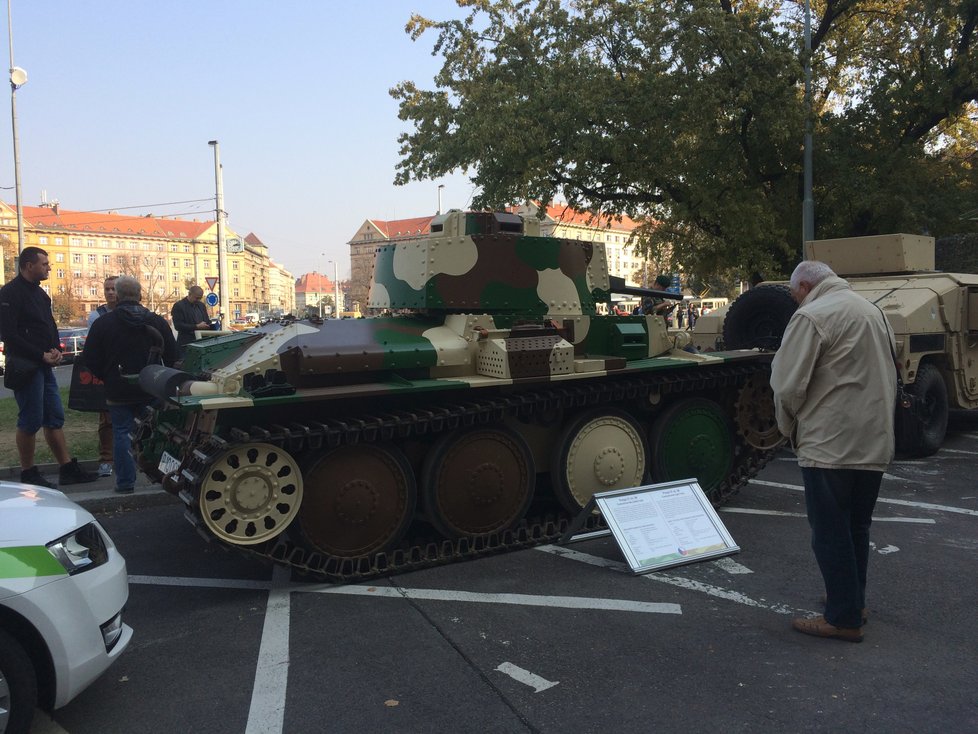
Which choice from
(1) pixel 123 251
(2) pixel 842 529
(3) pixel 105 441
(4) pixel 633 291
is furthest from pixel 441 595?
(1) pixel 123 251

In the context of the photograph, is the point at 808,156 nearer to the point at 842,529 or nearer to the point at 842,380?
the point at 842,380

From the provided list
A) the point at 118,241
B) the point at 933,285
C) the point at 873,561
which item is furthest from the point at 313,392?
the point at 118,241

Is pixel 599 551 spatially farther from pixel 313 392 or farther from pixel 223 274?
pixel 223 274

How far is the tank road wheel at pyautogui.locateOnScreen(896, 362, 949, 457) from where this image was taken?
9172 mm

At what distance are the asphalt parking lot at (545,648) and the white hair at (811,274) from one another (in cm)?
189

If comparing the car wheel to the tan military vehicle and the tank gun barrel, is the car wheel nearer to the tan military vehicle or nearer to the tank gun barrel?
Result: the tank gun barrel

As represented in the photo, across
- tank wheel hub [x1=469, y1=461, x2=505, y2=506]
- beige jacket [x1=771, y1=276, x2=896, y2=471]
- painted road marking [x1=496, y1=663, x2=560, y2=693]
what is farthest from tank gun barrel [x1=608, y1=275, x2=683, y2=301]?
painted road marking [x1=496, y1=663, x2=560, y2=693]

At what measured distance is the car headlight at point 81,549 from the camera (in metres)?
3.26

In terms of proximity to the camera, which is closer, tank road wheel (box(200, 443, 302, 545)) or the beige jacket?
the beige jacket

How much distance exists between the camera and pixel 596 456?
21.5ft

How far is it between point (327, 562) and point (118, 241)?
108589 mm

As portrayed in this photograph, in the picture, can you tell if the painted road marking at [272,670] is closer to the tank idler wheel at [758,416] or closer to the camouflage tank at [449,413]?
the camouflage tank at [449,413]

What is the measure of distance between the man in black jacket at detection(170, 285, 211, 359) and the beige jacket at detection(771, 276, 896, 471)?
7.45 m

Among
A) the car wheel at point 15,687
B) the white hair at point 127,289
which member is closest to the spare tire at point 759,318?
the white hair at point 127,289
